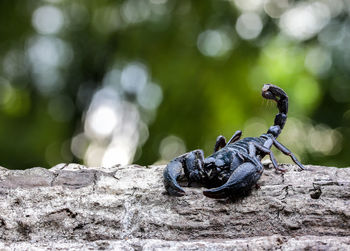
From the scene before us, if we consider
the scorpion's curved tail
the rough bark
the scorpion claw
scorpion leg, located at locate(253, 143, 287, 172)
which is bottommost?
the rough bark

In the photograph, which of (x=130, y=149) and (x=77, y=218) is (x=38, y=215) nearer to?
(x=77, y=218)

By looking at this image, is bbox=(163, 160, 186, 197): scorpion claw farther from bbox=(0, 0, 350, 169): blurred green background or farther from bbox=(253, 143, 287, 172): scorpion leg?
bbox=(0, 0, 350, 169): blurred green background

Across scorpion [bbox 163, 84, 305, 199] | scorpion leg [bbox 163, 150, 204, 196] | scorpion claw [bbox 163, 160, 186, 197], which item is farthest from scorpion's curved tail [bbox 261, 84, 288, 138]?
scorpion claw [bbox 163, 160, 186, 197]

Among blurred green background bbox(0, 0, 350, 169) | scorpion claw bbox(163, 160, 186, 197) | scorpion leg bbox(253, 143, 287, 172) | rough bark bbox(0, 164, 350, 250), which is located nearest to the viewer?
rough bark bbox(0, 164, 350, 250)

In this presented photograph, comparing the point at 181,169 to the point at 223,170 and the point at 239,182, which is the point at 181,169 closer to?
the point at 223,170

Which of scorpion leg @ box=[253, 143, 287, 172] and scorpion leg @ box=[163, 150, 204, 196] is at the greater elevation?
scorpion leg @ box=[253, 143, 287, 172]
